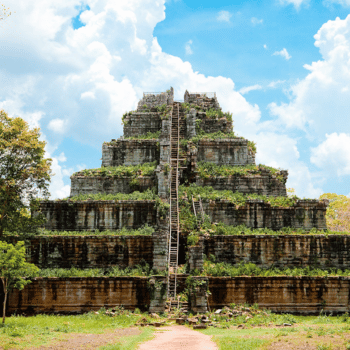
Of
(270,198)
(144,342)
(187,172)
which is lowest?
(144,342)

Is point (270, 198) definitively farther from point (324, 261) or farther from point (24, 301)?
point (24, 301)

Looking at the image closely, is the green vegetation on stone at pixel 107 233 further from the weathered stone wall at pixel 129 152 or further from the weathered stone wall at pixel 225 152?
the weathered stone wall at pixel 225 152

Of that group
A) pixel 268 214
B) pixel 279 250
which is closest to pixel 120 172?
pixel 268 214

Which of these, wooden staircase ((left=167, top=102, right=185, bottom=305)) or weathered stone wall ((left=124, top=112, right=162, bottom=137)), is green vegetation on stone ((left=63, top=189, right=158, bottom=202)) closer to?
wooden staircase ((left=167, top=102, right=185, bottom=305))

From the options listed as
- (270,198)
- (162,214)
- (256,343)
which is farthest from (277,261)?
(256,343)

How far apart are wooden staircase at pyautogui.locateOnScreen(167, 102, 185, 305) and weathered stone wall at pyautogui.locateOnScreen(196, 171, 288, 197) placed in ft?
9.92

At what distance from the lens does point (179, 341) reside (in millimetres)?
13562

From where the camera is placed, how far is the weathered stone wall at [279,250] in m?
21.2

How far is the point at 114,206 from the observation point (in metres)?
23.8

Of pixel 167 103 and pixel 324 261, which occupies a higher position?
pixel 167 103

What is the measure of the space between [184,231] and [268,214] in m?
5.63

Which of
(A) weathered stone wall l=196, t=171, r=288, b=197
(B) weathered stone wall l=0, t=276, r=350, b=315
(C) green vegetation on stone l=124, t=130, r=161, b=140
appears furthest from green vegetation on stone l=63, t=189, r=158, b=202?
(C) green vegetation on stone l=124, t=130, r=161, b=140

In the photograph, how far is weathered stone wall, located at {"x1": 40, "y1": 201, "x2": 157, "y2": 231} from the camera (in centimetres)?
2373

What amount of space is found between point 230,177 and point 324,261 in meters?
8.28
